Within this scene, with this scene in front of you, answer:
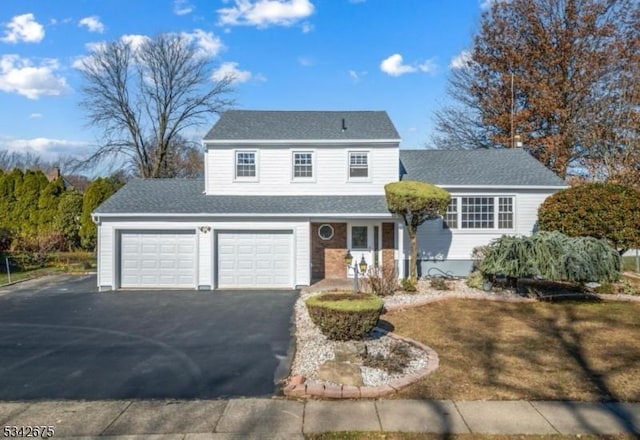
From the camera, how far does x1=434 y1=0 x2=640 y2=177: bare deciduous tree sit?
24.9 metres

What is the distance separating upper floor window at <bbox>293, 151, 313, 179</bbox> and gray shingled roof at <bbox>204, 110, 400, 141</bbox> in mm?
668

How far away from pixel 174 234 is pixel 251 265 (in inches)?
118

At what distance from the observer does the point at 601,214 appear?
13.4 meters

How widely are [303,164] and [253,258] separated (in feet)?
14.0

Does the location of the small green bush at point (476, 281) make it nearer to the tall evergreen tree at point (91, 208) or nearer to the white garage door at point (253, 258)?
the white garage door at point (253, 258)

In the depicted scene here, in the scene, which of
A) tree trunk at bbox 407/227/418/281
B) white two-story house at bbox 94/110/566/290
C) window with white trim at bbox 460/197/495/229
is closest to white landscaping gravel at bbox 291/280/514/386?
tree trunk at bbox 407/227/418/281

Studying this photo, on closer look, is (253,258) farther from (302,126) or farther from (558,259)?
(558,259)

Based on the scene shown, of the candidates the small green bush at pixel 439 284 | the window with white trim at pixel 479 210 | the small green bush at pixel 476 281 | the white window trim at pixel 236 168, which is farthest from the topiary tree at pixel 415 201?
the white window trim at pixel 236 168

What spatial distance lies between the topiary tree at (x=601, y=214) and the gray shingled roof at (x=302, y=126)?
631cm

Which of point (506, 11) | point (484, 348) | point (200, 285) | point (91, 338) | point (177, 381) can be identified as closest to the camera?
point (177, 381)

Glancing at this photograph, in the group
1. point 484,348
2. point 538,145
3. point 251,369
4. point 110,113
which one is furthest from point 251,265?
point 110,113

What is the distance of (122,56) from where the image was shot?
3253cm

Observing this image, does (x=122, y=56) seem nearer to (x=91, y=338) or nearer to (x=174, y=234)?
(x=174, y=234)

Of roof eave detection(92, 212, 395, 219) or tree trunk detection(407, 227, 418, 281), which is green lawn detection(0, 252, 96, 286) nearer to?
roof eave detection(92, 212, 395, 219)
